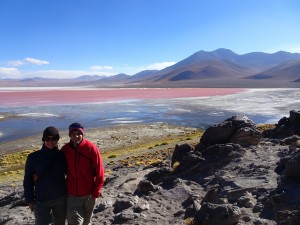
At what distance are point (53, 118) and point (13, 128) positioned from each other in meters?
6.91

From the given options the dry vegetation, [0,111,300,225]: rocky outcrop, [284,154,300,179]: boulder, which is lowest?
the dry vegetation

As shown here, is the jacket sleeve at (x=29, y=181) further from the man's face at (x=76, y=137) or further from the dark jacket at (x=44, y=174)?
the man's face at (x=76, y=137)

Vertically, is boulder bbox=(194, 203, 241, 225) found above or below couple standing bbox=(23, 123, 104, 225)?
below

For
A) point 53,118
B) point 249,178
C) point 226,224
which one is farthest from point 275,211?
point 53,118

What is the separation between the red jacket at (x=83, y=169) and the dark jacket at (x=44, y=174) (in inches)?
5.8

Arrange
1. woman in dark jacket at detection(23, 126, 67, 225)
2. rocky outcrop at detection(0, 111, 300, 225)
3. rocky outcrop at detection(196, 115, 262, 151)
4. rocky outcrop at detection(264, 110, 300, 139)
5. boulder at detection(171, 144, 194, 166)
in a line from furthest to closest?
1. rocky outcrop at detection(264, 110, 300, 139)
2. boulder at detection(171, 144, 194, 166)
3. rocky outcrop at detection(196, 115, 262, 151)
4. rocky outcrop at detection(0, 111, 300, 225)
5. woman in dark jacket at detection(23, 126, 67, 225)

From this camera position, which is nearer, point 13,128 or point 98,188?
point 98,188

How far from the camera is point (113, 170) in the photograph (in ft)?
56.4

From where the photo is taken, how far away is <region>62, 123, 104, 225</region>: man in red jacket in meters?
6.02

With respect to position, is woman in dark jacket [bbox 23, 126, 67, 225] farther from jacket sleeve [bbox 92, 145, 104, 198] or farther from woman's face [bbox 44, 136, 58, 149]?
jacket sleeve [bbox 92, 145, 104, 198]

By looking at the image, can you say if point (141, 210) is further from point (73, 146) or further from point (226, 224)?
point (73, 146)

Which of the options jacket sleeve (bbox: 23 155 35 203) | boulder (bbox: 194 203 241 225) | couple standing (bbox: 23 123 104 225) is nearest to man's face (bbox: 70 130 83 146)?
couple standing (bbox: 23 123 104 225)

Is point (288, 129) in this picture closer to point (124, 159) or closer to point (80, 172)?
point (124, 159)

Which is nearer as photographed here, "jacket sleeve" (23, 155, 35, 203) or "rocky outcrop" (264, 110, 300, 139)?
"jacket sleeve" (23, 155, 35, 203)
